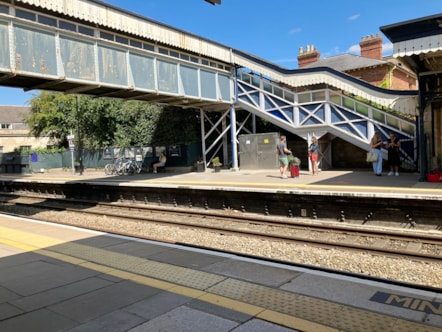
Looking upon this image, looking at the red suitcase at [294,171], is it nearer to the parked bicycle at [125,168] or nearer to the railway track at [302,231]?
the railway track at [302,231]

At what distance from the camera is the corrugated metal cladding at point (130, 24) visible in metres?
13.3

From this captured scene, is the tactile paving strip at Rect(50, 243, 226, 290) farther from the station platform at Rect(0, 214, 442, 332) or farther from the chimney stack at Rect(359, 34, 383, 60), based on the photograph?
the chimney stack at Rect(359, 34, 383, 60)

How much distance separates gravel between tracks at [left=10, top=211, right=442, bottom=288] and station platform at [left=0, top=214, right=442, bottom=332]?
67.3 inches

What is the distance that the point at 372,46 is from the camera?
35969mm

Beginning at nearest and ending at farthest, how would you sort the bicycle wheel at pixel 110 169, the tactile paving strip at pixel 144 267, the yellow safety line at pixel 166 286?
the yellow safety line at pixel 166 286 < the tactile paving strip at pixel 144 267 < the bicycle wheel at pixel 110 169

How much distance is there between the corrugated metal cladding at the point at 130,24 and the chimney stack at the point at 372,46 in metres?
20.0

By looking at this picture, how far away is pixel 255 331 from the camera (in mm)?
3764

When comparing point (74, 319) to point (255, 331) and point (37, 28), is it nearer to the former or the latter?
point (255, 331)

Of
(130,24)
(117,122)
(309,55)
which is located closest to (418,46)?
(130,24)

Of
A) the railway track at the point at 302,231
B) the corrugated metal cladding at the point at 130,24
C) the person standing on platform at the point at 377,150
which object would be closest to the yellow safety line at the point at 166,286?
the railway track at the point at 302,231

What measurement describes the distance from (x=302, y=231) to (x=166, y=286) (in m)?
5.57

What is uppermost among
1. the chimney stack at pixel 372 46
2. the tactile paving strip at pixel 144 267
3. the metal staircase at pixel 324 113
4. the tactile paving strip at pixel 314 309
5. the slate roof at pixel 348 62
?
Result: the chimney stack at pixel 372 46

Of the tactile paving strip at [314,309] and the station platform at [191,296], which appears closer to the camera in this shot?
the tactile paving strip at [314,309]

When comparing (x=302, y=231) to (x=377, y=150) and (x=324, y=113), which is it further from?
(x=324, y=113)
